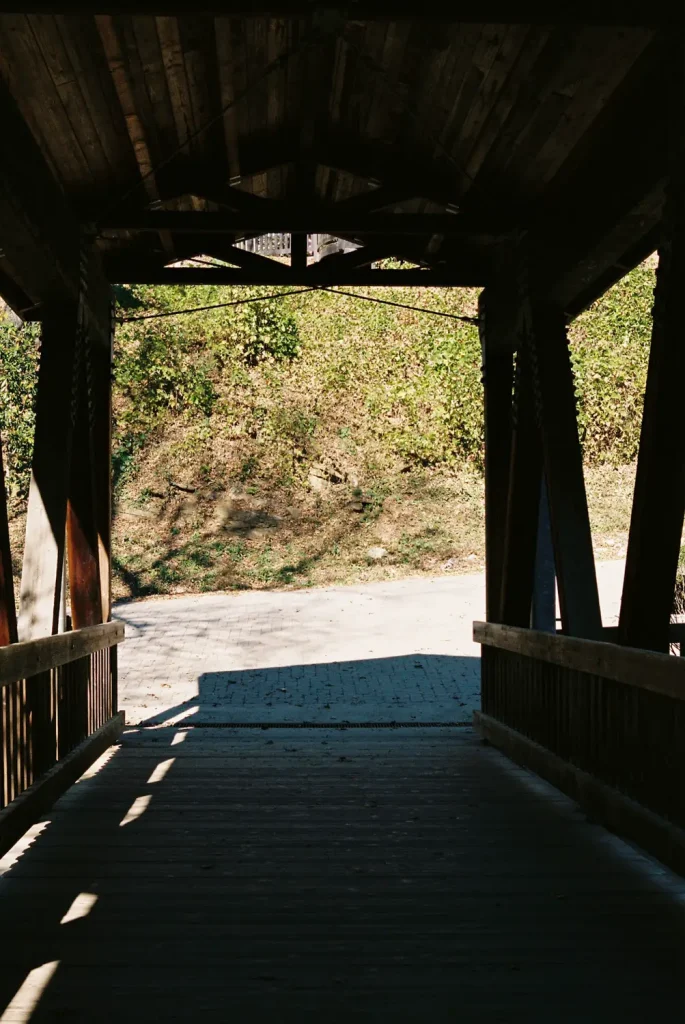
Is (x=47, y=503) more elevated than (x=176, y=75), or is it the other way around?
(x=176, y=75)

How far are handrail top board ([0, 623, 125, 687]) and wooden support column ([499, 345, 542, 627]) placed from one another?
8.77 feet

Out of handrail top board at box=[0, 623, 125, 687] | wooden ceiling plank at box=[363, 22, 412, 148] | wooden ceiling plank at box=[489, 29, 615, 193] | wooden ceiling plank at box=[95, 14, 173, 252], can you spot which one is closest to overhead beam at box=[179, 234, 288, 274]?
wooden ceiling plank at box=[95, 14, 173, 252]

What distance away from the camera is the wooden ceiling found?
478 cm

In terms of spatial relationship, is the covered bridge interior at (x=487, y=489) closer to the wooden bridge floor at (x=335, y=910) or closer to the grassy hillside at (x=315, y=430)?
the wooden bridge floor at (x=335, y=910)

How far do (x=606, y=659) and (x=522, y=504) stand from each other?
244cm

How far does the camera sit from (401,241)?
797 cm

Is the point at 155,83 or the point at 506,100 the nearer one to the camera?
the point at 506,100

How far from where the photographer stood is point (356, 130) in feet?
22.9

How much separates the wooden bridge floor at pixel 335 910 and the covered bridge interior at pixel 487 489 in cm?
2

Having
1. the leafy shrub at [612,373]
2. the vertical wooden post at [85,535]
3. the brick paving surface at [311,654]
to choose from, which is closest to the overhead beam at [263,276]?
the vertical wooden post at [85,535]

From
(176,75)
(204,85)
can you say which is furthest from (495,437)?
(176,75)

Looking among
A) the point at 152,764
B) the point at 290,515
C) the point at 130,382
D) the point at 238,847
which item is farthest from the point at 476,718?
the point at 130,382

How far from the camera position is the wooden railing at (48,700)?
4.38 meters

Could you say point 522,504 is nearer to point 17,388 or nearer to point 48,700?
point 48,700
